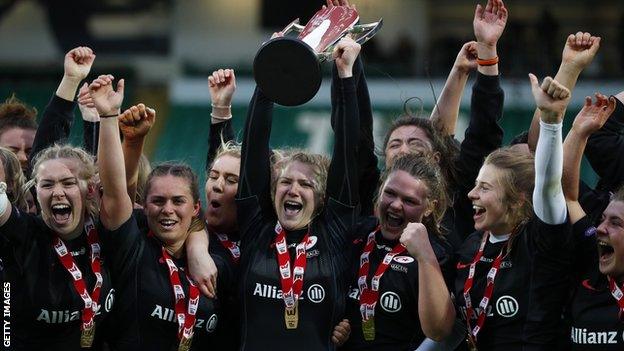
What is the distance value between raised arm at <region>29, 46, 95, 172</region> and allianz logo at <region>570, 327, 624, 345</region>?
215 cm

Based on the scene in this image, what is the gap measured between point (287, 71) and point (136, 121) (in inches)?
25.1

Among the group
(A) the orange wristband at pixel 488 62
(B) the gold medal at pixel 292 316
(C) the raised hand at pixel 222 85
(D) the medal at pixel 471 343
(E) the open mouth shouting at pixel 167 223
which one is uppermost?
(A) the orange wristband at pixel 488 62

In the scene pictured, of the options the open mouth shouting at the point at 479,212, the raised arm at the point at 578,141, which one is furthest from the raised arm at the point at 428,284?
the raised arm at the point at 578,141

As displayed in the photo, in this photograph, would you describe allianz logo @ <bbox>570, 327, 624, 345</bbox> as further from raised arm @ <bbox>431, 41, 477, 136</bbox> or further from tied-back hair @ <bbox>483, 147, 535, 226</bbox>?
raised arm @ <bbox>431, 41, 477, 136</bbox>

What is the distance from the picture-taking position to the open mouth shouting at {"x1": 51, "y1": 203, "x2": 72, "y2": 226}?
4211mm

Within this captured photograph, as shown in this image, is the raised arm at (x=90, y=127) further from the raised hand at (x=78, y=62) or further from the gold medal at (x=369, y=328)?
the gold medal at (x=369, y=328)

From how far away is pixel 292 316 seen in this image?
13.8 feet

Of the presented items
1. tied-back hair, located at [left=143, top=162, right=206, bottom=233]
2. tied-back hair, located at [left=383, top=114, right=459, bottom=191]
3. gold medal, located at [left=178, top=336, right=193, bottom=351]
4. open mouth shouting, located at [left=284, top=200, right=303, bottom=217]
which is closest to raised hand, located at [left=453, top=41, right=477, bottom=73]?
tied-back hair, located at [left=383, top=114, right=459, bottom=191]

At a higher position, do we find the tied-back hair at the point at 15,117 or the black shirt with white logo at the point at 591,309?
the tied-back hair at the point at 15,117

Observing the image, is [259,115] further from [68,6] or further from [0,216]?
[68,6]

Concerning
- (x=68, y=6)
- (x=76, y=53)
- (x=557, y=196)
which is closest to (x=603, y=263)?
(x=557, y=196)

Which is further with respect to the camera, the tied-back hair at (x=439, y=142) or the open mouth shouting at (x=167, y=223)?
the tied-back hair at (x=439, y=142)

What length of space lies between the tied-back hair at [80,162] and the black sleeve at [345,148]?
843 millimetres

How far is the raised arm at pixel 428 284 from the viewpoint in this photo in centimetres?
407
